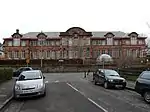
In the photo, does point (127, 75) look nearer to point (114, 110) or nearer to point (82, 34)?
point (114, 110)

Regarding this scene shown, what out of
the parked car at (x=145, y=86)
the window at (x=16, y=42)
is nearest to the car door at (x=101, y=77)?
the parked car at (x=145, y=86)

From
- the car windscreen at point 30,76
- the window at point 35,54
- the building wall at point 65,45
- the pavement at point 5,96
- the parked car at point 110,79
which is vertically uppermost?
the building wall at point 65,45

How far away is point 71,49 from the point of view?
263 feet

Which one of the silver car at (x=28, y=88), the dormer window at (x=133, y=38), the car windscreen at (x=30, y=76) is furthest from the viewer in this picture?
the dormer window at (x=133, y=38)

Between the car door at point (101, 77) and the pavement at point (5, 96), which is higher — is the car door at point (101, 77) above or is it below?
above

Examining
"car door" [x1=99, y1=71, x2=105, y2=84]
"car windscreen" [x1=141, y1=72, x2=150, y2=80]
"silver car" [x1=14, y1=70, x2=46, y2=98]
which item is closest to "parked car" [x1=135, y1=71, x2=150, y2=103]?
"car windscreen" [x1=141, y1=72, x2=150, y2=80]

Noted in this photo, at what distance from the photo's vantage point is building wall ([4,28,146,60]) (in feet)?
262

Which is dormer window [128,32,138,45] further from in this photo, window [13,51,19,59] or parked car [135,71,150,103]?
parked car [135,71,150,103]

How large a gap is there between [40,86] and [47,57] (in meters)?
66.2

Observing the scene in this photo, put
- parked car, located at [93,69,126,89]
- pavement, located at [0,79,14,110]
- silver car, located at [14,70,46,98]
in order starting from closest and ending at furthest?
pavement, located at [0,79,14,110] < silver car, located at [14,70,46,98] < parked car, located at [93,69,126,89]

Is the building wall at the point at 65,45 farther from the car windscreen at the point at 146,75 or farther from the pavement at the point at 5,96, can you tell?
the car windscreen at the point at 146,75

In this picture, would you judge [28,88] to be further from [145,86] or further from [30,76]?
[145,86]

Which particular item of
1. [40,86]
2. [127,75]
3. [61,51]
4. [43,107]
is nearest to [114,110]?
[43,107]

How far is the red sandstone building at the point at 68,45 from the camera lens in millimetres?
79750
